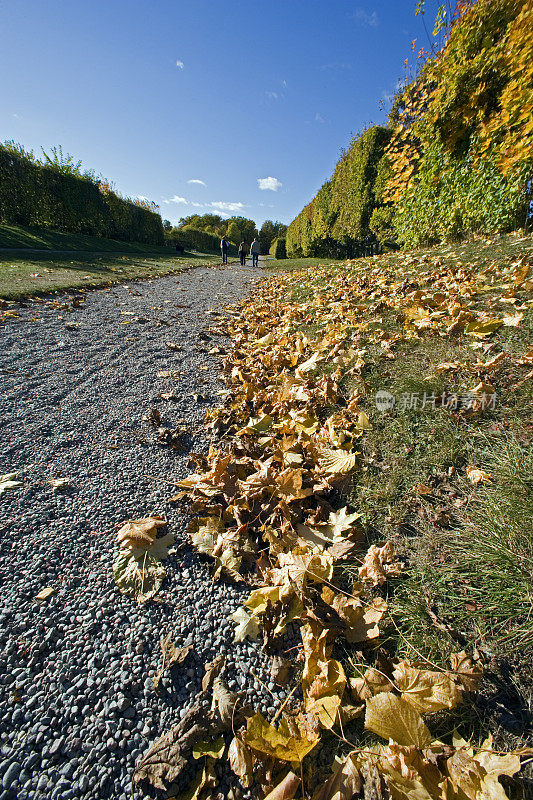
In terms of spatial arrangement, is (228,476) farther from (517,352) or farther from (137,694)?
(517,352)

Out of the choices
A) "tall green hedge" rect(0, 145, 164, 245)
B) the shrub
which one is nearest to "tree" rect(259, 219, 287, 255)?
the shrub

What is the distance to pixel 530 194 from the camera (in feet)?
17.1

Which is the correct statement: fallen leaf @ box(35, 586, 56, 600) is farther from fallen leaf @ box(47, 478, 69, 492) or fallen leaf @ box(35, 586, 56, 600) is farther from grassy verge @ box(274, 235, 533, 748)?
grassy verge @ box(274, 235, 533, 748)

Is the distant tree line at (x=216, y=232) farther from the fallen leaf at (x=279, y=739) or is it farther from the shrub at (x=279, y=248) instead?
the fallen leaf at (x=279, y=739)

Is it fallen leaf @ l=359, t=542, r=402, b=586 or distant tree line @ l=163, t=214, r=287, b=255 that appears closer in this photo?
fallen leaf @ l=359, t=542, r=402, b=586

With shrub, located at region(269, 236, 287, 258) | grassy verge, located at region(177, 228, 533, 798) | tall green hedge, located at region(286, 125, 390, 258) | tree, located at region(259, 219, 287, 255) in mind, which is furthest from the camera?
tree, located at region(259, 219, 287, 255)

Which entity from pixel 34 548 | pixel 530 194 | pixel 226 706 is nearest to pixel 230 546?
pixel 226 706

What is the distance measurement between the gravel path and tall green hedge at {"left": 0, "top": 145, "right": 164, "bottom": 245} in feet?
61.3

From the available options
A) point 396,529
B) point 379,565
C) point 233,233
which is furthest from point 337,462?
point 233,233

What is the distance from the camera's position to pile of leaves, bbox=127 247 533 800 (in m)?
0.96

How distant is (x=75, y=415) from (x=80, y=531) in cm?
134

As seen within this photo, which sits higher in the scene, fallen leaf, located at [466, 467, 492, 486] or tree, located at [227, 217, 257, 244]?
tree, located at [227, 217, 257, 244]

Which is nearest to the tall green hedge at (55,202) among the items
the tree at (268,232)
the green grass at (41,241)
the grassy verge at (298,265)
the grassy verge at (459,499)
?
the green grass at (41,241)

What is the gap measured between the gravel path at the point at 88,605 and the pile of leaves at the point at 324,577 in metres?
0.09
